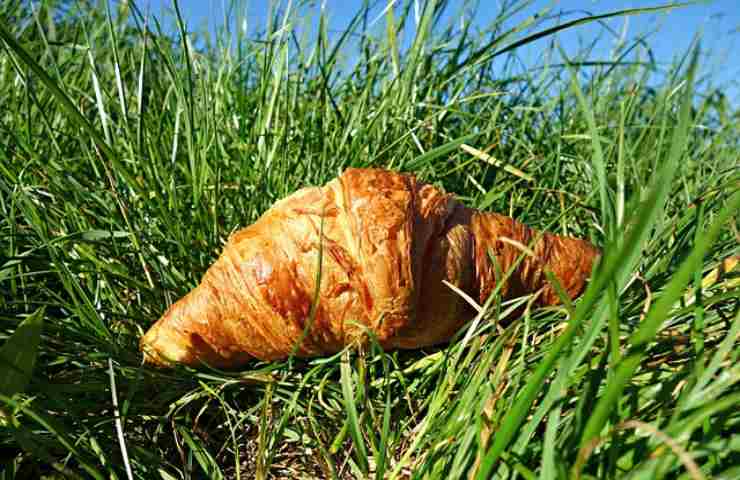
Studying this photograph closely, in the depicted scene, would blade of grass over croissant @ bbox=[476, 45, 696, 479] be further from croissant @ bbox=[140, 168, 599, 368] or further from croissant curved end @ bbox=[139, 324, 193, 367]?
croissant curved end @ bbox=[139, 324, 193, 367]

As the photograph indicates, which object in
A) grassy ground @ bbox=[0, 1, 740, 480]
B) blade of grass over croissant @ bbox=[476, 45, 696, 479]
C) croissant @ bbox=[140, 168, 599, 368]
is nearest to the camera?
blade of grass over croissant @ bbox=[476, 45, 696, 479]

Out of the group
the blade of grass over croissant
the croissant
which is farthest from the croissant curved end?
the blade of grass over croissant

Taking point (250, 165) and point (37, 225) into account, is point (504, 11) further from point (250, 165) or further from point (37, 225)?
point (37, 225)

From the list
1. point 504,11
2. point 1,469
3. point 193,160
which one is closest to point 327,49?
point 504,11

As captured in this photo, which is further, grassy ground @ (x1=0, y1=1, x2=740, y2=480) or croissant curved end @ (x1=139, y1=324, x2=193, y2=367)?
croissant curved end @ (x1=139, y1=324, x2=193, y2=367)

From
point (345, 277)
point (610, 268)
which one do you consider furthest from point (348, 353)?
point (610, 268)

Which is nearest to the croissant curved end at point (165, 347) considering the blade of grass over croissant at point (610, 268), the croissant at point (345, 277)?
the croissant at point (345, 277)
